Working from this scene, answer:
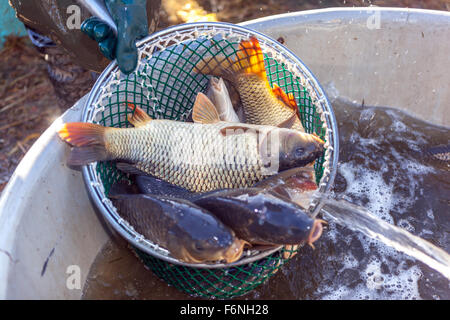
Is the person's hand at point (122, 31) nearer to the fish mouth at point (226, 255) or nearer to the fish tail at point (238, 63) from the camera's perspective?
the fish tail at point (238, 63)

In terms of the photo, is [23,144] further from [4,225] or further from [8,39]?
[4,225]

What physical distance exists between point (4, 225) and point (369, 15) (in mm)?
1676

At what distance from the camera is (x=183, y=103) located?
198 cm

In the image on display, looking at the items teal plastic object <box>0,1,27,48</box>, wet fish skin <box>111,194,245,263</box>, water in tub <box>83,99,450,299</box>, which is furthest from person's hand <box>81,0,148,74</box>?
teal plastic object <box>0,1,27,48</box>

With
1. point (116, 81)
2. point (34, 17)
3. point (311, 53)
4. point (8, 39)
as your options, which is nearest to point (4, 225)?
point (116, 81)

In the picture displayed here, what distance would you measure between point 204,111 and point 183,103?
Result: 342 mm

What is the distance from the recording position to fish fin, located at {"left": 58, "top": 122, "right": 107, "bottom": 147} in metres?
1.42

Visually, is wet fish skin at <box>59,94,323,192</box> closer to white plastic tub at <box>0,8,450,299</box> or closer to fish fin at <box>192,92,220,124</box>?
fish fin at <box>192,92,220,124</box>

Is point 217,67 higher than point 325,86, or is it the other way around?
point 217,67

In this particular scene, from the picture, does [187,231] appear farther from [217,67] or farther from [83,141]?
[217,67]

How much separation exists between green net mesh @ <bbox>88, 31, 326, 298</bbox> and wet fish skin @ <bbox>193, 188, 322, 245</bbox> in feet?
0.71

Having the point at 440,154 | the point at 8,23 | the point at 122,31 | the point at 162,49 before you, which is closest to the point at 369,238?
the point at 440,154

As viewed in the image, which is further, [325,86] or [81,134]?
[325,86]

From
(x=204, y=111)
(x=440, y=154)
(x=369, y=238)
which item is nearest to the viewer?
(x=204, y=111)
